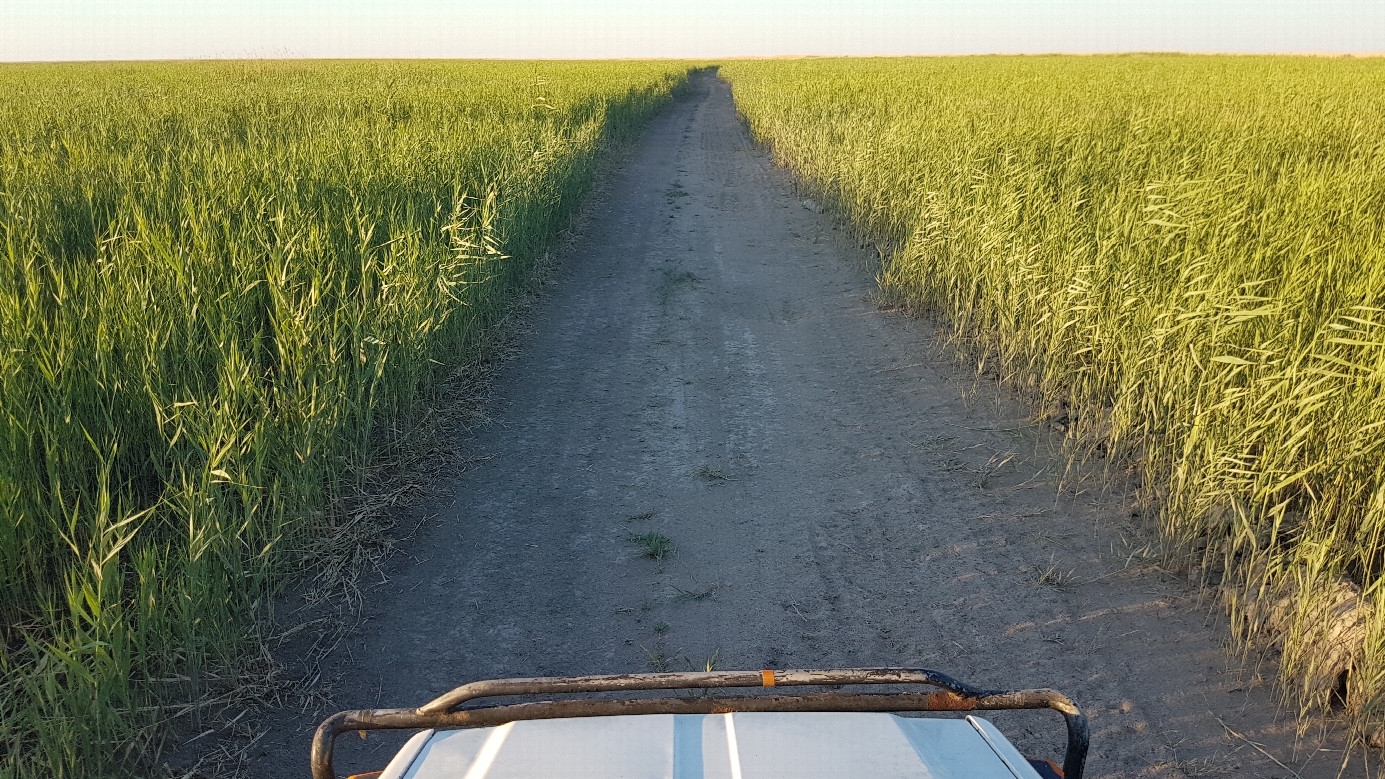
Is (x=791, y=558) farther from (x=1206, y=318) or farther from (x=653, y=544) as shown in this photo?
(x=1206, y=318)

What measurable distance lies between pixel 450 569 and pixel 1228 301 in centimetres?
353

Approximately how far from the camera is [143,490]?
3.12 m

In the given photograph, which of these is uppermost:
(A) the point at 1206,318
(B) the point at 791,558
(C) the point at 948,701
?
(A) the point at 1206,318

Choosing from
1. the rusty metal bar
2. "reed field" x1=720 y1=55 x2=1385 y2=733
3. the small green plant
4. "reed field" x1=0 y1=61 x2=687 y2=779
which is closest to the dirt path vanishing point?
the small green plant

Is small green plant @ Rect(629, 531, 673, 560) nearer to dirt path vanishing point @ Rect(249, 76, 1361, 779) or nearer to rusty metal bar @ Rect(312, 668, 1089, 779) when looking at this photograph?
dirt path vanishing point @ Rect(249, 76, 1361, 779)

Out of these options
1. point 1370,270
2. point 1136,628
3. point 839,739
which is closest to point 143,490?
point 839,739

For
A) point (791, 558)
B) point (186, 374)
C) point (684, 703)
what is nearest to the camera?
point (684, 703)

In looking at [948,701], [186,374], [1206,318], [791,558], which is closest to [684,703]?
[948,701]

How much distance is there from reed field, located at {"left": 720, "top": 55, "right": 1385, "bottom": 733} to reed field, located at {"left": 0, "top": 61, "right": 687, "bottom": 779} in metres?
3.40

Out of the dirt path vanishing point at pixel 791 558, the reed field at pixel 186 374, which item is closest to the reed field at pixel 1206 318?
the dirt path vanishing point at pixel 791 558

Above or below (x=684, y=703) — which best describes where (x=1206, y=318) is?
above

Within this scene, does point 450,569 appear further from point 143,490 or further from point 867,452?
point 867,452

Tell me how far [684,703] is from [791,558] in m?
2.19

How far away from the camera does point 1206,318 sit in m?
3.63
